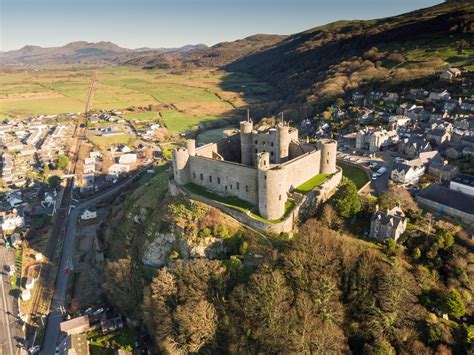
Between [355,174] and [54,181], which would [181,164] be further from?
[54,181]

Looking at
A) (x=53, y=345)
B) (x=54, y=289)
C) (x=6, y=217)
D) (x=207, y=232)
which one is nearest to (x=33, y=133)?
(x=6, y=217)

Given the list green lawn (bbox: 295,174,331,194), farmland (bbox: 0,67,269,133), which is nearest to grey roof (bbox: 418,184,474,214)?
green lawn (bbox: 295,174,331,194)

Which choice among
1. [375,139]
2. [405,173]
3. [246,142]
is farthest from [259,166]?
[375,139]

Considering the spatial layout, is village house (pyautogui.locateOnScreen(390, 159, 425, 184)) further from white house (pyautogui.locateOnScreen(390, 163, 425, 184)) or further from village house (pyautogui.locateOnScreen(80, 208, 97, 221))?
village house (pyautogui.locateOnScreen(80, 208, 97, 221))

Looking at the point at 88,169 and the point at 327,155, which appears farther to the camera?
the point at 88,169

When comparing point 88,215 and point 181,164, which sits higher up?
point 181,164

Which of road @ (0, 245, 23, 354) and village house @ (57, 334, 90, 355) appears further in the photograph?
road @ (0, 245, 23, 354)
